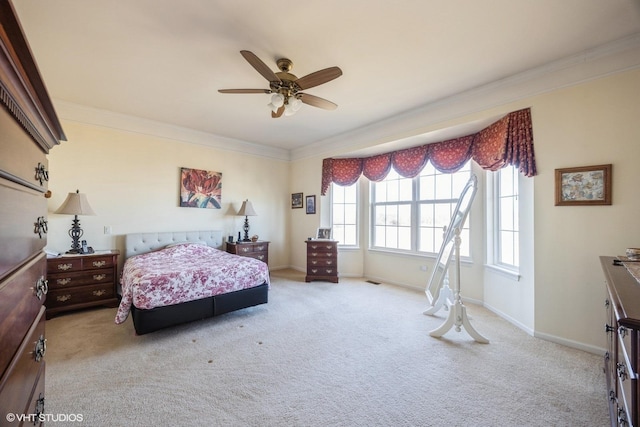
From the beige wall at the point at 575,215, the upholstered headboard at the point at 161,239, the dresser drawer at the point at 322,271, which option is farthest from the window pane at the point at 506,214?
the upholstered headboard at the point at 161,239

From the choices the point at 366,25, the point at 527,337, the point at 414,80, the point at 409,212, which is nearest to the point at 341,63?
the point at 366,25

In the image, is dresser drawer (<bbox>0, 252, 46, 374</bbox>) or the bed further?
the bed

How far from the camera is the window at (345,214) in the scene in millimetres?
5324

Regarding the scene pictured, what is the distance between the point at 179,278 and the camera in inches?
109

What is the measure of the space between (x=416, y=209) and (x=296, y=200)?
8.82 feet

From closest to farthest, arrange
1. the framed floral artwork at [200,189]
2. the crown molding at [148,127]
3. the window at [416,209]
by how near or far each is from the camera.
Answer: the crown molding at [148,127], the window at [416,209], the framed floral artwork at [200,189]

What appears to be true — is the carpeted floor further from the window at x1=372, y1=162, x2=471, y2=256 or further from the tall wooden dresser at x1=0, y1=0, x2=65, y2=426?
the window at x1=372, y1=162, x2=471, y2=256

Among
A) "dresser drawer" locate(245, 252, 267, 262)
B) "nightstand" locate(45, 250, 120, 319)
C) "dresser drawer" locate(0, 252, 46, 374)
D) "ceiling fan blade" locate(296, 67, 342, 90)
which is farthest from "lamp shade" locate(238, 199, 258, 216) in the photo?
"dresser drawer" locate(0, 252, 46, 374)

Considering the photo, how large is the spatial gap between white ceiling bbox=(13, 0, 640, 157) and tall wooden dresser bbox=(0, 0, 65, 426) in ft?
5.46

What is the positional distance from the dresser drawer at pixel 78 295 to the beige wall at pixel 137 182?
73cm

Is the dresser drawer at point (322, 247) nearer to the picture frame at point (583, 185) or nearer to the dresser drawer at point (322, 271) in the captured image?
the dresser drawer at point (322, 271)

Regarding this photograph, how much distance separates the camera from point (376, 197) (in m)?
5.14

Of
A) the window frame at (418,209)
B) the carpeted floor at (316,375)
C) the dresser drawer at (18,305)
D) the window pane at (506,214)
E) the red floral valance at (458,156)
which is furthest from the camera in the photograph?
the window frame at (418,209)

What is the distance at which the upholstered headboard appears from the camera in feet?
13.1
